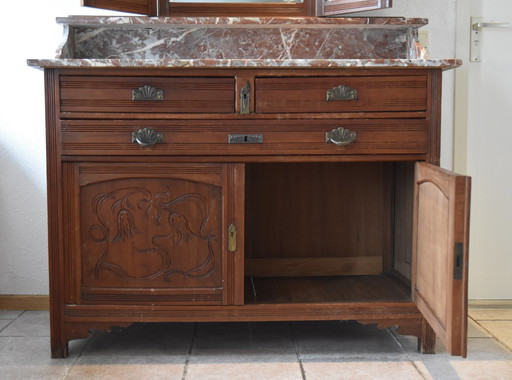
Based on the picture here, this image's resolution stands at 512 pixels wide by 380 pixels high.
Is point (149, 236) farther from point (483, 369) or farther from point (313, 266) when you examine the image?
point (483, 369)

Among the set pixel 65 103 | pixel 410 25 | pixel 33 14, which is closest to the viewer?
pixel 65 103

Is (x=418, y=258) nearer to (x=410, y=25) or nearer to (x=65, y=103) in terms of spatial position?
(x=410, y=25)

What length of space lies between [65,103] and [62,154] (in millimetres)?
159

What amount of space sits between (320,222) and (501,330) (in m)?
0.79

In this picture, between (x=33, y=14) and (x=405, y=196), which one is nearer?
(x=405, y=196)

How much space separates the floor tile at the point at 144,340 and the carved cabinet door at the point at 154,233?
8.0 inches

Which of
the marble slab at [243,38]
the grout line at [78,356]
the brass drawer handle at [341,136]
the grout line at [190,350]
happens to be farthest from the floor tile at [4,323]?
the brass drawer handle at [341,136]

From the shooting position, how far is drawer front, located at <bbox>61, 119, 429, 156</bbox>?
2018 millimetres

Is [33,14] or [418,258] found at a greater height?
[33,14]

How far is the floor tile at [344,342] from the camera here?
2148mm

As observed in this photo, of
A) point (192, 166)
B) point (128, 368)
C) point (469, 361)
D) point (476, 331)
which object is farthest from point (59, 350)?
point (476, 331)

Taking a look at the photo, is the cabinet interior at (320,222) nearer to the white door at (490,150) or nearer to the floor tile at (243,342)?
the floor tile at (243,342)

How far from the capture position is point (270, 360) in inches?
82.7

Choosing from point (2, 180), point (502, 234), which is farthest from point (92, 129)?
point (502, 234)
